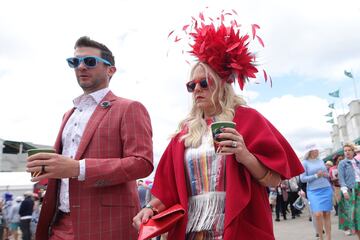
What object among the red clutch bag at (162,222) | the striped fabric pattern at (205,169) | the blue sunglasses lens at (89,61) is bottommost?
the red clutch bag at (162,222)

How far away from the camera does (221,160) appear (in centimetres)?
225

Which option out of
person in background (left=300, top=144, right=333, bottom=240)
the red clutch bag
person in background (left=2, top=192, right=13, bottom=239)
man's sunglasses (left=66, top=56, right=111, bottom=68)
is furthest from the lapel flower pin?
person in background (left=2, top=192, right=13, bottom=239)

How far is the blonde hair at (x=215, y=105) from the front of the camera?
95.0 inches

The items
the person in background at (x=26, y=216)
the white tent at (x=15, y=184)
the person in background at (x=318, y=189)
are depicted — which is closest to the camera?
the person in background at (x=318, y=189)

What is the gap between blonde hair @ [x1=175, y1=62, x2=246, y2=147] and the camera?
7.91ft

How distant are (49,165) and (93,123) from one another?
54 centimetres

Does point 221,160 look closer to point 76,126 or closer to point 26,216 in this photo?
point 76,126

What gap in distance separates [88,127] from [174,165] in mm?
689

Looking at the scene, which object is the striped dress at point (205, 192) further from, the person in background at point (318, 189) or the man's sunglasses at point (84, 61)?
the person in background at point (318, 189)

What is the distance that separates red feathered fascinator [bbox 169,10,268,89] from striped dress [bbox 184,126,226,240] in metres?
0.53

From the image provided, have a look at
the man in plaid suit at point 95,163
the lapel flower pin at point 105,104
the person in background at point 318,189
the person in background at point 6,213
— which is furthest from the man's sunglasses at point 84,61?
the person in background at point 6,213

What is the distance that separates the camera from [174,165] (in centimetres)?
239

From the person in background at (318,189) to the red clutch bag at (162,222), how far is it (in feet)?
19.3

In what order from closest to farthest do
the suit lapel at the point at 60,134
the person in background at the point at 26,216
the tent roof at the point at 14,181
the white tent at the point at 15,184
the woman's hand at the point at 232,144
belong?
1. the woman's hand at the point at 232,144
2. the suit lapel at the point at 60,134
3. the person in background at the point at 26,216
4. the white tent at the point at 15,184
5. the tent roof at the point at 14,181
